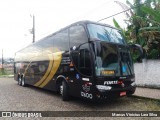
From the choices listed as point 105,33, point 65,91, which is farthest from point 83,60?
point 65,91

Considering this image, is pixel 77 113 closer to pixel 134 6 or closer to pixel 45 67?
pixel 45 67

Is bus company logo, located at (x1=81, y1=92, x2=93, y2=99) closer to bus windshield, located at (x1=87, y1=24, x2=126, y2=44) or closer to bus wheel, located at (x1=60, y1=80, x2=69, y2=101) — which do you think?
bus wheel, located at (x1=60, y1=80, x2=69, y2=101)

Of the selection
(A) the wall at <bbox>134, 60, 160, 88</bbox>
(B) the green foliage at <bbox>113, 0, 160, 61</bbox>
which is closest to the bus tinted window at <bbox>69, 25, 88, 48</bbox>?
(B) the green foliage at <bbox>113, 0, 160, 61</bbox>

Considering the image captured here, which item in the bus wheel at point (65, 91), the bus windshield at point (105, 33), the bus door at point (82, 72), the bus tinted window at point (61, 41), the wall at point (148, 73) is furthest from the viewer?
the wall at point (148, 73)

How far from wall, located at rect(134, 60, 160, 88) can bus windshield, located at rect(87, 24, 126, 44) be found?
4749 millimetres

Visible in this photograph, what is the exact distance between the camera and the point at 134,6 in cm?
1443

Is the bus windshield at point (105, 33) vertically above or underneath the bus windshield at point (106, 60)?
above

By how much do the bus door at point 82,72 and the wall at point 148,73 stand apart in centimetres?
641

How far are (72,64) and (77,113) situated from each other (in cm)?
230

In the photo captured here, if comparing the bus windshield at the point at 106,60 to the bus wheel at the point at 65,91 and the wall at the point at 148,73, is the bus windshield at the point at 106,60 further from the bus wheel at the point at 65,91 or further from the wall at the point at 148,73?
the wall at the point at 148,73

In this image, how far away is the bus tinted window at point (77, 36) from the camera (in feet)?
28.5

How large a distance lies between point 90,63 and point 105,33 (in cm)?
174

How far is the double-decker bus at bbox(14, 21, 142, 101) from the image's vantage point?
7.93 m

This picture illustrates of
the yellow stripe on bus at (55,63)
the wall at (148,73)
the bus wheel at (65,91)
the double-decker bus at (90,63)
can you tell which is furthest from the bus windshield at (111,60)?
the wall at (148,73)
